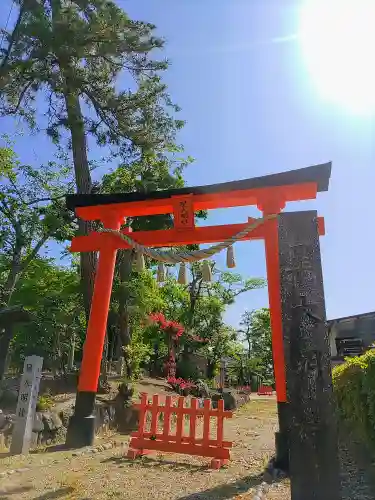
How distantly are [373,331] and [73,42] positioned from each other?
40.4ft

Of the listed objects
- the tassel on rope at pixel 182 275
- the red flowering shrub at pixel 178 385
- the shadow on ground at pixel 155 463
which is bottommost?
the shadow on ground at pixel 155 463

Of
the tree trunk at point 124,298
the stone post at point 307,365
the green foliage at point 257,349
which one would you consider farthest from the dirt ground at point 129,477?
the green foliage at point 257,349

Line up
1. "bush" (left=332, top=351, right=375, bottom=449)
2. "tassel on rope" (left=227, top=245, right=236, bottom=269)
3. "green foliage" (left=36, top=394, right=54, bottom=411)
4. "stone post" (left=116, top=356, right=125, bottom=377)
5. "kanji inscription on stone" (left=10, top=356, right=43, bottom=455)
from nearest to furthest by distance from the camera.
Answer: "bush" (left=332, top=351, right=375, bottom=449) → "kanji inscription on stone" (left=10, top=356, right=43, bottom=455) → "tassel on rope" (left=227, top=245, right=236, bottom=269) → "green foliage" (left=36, top=394, right=54, bottom=411) → "stone post" (left=116, top=356, right=125, bottom=377)

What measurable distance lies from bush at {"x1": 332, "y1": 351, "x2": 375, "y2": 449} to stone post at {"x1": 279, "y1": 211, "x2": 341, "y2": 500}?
1.13m

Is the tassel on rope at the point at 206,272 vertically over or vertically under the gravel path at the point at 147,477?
over

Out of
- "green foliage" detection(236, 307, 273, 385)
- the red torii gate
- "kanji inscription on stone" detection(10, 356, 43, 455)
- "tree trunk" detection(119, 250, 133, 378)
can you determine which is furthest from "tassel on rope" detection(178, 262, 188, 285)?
"green foliage" detection(236, 307, 273, 385)

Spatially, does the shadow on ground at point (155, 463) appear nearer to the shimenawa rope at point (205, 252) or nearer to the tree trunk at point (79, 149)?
the shimenawa rope at point (205, 252)

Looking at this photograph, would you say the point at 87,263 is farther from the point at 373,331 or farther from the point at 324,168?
the point at 373,331

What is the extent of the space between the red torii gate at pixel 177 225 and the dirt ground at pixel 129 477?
117 cm

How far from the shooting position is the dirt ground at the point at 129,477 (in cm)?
459

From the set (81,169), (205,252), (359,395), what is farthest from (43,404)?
(359,395)

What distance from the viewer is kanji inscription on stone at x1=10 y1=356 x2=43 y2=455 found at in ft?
22.8

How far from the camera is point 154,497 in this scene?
4.50 m

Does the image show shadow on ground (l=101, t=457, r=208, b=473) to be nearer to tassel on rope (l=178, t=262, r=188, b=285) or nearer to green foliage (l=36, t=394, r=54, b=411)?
green foliage (l=36, t=394, r=54, b=411)
